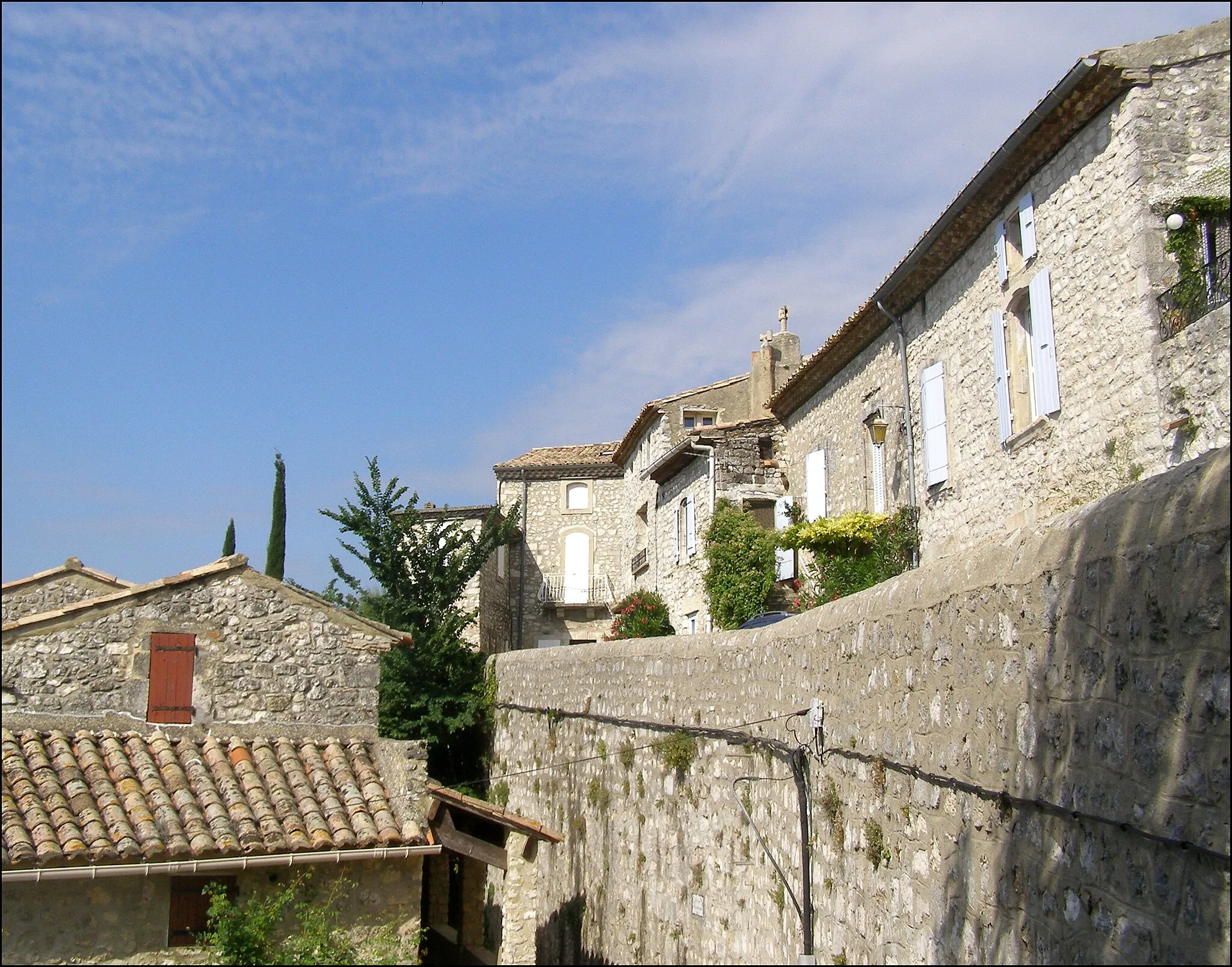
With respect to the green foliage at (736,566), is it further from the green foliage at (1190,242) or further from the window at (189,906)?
the window at (189,906)

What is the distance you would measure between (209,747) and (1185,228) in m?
10.3

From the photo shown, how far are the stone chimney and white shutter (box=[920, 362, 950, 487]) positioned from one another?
1351 centimetres

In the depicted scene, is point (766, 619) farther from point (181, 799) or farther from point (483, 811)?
point (181, 799)

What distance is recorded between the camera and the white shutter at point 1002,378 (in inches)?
535

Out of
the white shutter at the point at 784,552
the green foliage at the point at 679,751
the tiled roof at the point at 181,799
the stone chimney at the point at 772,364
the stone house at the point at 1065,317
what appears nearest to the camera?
the tiled roof at the point at 181,799

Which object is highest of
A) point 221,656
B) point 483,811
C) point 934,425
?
point 934,425

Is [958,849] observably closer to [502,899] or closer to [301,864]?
[301,864]

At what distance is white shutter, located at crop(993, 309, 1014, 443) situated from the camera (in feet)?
44.6

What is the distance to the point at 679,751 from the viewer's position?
1086cm

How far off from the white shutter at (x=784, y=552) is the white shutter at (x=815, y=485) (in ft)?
1.58

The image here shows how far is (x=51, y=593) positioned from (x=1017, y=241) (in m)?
13.0

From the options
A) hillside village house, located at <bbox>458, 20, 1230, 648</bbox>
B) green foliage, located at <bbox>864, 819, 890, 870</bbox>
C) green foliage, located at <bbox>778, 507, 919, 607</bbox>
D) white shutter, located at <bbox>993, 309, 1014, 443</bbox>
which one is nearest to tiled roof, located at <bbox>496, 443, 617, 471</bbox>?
hillside village house, located at <bbox>458, 20, 1230, 648</bbox>

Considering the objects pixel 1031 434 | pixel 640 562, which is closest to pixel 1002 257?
pixel 1031 434

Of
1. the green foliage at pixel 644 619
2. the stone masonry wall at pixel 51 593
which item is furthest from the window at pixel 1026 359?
the green foliage at pixel 644 619
